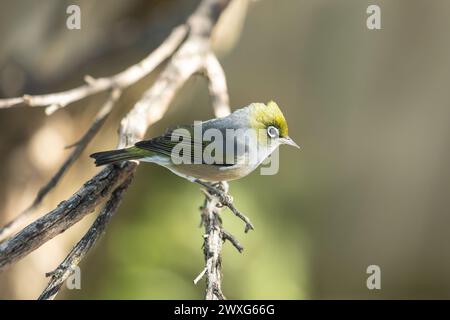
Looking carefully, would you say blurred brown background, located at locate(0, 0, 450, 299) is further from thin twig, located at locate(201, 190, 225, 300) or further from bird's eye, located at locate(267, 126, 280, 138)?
thin twig, located at locate(201, 190, 225, 300)

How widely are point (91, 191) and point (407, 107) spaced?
3.67m

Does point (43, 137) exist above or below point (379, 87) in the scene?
below

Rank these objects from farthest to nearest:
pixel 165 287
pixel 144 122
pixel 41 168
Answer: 1. pixel 165 287
2. pixel 41 168
3. pixel 144 122

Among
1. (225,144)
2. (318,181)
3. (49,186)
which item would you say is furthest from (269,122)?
(318,181)

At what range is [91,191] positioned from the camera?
93.8 inches

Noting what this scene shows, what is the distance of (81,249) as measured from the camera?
2174 millimetres

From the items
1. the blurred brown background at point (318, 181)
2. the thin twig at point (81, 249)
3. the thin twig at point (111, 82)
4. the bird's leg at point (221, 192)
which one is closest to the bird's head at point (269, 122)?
the bird's leg at point (221, 192)

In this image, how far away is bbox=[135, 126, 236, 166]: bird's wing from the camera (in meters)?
2.77

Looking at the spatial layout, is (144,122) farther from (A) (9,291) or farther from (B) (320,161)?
(B) (320,161)

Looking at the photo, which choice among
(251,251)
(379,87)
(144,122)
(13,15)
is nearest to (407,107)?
(379,87)

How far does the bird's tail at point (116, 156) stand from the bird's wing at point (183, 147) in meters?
0.10

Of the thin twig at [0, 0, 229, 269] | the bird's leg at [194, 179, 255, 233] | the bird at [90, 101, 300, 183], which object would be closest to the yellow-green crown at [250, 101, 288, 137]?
the bird at [90, 101, 300, 183]

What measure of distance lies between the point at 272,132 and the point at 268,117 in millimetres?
81

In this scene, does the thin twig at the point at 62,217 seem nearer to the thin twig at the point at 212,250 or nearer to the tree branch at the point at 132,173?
the tree branch at the point at 132,173
